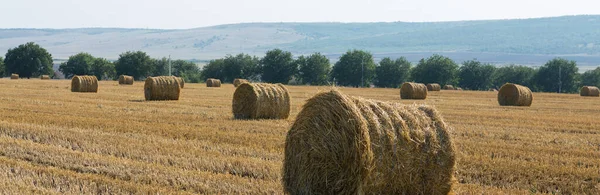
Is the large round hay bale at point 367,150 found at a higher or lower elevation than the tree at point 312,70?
higher

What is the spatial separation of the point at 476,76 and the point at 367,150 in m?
84.2

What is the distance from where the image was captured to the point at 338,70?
295 ft

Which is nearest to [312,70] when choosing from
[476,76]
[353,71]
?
[353,71]

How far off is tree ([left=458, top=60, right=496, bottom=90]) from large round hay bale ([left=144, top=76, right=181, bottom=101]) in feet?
217

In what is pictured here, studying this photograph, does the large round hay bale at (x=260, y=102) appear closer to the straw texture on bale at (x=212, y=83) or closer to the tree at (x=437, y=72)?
the straw texture on bale at (x=212, y=83)

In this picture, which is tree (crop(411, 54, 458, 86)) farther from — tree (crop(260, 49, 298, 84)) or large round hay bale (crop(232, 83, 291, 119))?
large round hay bale (crop(232, 83, 291, 119))

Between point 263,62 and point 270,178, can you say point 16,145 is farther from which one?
point 263,62

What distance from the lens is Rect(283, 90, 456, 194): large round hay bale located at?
7.41 metres

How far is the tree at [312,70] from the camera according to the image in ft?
292

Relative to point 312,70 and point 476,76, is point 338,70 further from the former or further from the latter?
point 476,76

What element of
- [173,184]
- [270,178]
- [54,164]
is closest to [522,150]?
[270,178]

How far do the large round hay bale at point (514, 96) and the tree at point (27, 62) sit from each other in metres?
69.2

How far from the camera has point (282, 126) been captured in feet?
51.4

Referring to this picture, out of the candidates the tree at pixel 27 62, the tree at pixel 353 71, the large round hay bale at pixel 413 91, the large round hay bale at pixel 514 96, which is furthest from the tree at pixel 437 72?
the large round hay bale at pixel 514 96
